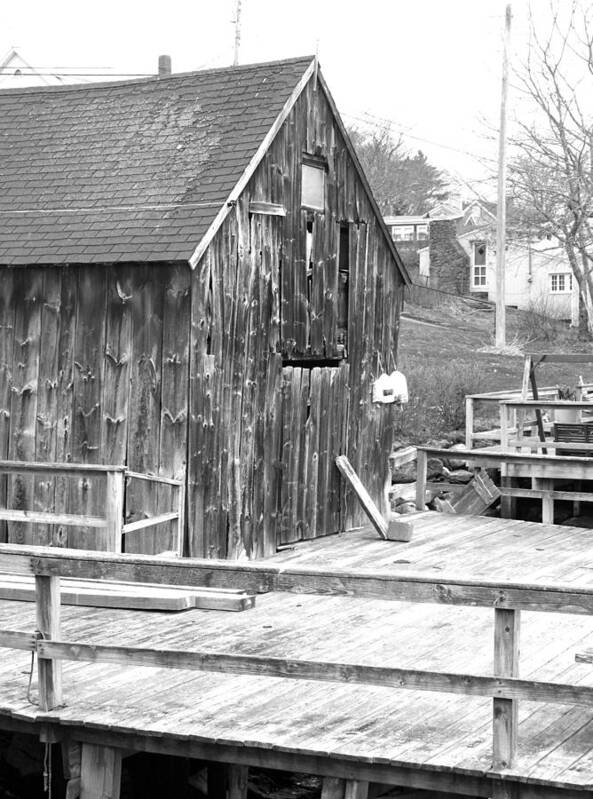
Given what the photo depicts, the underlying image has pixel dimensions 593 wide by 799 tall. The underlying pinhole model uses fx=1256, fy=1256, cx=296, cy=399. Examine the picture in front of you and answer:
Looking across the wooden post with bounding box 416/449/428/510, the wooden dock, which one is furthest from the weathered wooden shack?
the wooden dock

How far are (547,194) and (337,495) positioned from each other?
24080mm

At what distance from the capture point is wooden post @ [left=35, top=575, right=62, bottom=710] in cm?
739

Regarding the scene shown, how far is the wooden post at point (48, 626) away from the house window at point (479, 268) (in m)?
47.3

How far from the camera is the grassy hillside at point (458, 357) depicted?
1062 inches

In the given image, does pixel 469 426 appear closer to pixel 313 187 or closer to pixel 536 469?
pixel 536 469

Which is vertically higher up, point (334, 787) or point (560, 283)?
point (560, 283)

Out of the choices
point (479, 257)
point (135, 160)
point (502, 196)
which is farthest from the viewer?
point (479, 257)

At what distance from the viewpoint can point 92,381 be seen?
13445mm

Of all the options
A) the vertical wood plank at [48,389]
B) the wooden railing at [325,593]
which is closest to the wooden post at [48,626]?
the wooden railing at [325,593]

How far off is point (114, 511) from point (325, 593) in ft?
14.8

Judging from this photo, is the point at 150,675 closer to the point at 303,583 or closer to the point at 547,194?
the point at 303,583

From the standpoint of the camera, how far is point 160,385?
1308cm

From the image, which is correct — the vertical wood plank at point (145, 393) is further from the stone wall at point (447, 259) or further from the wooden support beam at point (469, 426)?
the stone wall at point (447, 259)

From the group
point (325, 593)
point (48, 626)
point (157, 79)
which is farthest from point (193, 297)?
point (325, 593)
